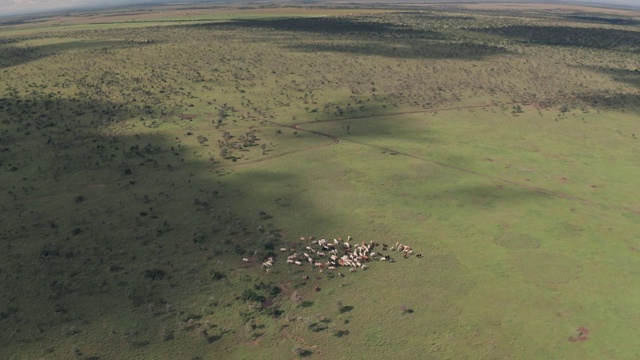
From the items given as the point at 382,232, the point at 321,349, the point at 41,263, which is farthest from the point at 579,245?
the point at 41,263

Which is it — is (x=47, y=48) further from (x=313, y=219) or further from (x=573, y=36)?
(x=573, y=36)

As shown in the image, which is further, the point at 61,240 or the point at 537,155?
the point at 537,155

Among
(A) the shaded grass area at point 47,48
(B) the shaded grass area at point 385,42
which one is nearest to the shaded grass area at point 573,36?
(B) the shaded grass area at point 385,42

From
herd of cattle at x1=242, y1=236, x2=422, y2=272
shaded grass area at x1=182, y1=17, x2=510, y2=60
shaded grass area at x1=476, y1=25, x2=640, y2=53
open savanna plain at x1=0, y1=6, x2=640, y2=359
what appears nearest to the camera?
open savanna plain at x1=0, y1=6, x2=640, y2=359

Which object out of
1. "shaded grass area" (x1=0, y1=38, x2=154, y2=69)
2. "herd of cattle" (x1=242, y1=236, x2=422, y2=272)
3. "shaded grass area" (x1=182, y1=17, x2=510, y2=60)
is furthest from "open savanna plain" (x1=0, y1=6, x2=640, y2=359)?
"shaded grass area" (x1=182, y1=17, x2=510, y2=60)

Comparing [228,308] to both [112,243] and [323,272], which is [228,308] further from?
[112,243]

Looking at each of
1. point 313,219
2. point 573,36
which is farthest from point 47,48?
point 573,36

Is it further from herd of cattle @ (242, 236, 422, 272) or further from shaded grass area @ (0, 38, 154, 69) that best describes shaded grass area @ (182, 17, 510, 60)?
herd of cattle @ (242, 236, 422, 272)
